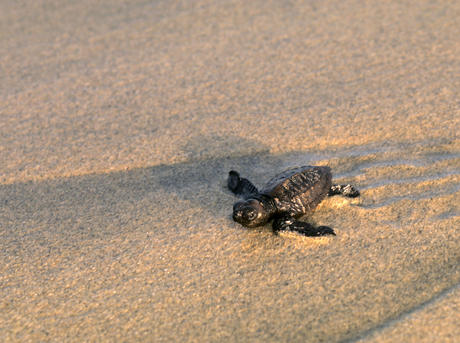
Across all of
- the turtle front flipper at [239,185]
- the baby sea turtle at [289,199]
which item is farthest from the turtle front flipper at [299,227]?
the turtle front flipper at [239,185]

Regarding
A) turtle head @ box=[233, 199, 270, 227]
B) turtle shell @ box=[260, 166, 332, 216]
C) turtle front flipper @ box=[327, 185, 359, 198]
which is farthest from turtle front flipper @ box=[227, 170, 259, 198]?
turtle front flipper @ box=[327, 185, 359, 198]

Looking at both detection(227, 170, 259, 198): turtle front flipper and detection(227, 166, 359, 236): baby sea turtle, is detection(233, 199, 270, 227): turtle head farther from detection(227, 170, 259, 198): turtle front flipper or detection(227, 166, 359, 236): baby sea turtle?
detection(227, 170, 259, 198): turtle front flipper

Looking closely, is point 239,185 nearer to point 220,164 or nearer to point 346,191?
point 220,164

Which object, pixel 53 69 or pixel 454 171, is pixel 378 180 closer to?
pixel 454 171

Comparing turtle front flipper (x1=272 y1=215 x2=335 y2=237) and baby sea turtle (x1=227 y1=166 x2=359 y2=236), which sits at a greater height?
baby sea turtle (x1=227 y1=166 x2=359 y2=236)

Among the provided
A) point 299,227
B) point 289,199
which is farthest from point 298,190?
point 299,227

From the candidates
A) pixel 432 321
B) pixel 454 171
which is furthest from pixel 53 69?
pixel 432 321
